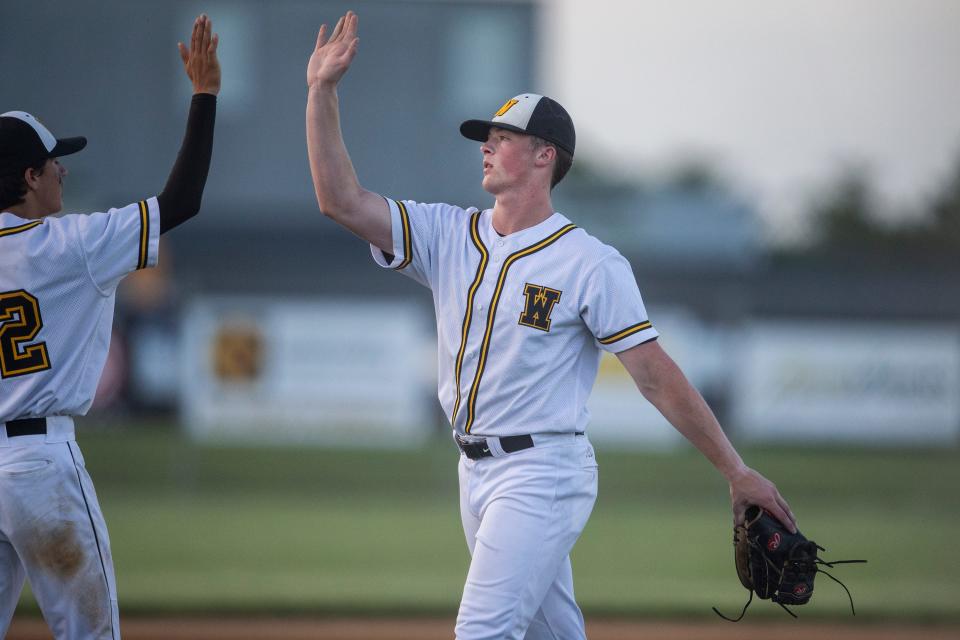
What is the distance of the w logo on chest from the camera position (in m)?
3.61

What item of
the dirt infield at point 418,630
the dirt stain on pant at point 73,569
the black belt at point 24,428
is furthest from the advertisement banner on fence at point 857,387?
the black belt at point 24,428

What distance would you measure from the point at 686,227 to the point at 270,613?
1980 cm

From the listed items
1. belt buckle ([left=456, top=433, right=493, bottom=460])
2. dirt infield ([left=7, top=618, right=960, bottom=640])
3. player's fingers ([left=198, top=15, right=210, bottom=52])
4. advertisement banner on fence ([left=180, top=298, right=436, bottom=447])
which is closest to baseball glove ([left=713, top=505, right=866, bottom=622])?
belt buckle ([left=456, top=433, right=493, bottom=460])

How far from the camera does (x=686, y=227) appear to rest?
84.7 feet

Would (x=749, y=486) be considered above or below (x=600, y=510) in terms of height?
above

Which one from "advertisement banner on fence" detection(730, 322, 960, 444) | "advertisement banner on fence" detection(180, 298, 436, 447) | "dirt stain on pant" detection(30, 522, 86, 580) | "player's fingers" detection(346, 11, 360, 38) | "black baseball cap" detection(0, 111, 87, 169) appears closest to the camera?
"dirt stain on pant" detection(30, 522, 86, 580)

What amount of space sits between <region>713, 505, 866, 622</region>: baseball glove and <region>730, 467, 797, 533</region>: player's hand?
0.13 feet

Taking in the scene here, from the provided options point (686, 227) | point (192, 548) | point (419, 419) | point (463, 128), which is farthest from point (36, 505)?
point (686, 227)

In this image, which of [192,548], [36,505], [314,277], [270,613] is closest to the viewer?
[36,505]

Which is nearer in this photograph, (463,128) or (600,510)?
(463,128)

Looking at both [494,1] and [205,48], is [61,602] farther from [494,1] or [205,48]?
[494,1]

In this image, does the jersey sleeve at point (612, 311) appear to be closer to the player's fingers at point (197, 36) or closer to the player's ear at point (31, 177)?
the player's fingers at point (197, 36)

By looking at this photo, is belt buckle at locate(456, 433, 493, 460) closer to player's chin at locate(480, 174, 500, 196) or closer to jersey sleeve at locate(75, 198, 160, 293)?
player's chin at locate(480, 174, 500, 196)

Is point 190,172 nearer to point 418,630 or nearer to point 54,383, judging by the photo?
point 54,383
